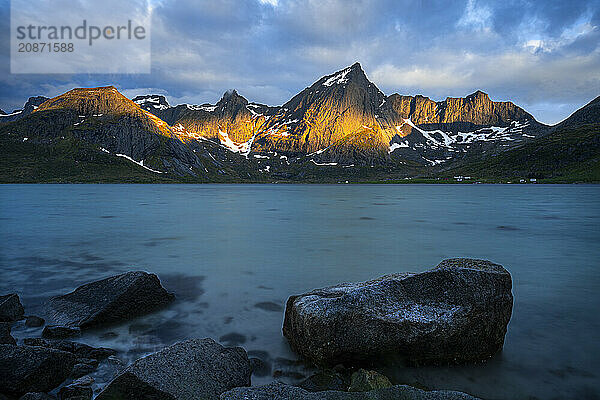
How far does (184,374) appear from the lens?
263 inches

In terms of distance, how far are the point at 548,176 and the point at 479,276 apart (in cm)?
23690

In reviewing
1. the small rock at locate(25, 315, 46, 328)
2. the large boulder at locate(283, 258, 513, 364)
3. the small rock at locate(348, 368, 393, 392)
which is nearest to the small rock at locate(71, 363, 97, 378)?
the small rock at locate(25, 315, 46, 328)

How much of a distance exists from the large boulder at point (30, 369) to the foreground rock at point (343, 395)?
446 cm

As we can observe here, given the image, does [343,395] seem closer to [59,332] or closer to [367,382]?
[367,382]

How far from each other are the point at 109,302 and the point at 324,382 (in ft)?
25.3

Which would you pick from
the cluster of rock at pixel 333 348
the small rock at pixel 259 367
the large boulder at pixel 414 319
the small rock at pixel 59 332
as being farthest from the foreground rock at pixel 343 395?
the small rock at pixel 59 332

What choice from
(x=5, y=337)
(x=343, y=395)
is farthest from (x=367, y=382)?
(x=5, y=337)

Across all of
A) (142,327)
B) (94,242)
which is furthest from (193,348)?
(94,242)

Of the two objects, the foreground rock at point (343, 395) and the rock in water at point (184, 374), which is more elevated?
the foreground rock at point (343, 395)

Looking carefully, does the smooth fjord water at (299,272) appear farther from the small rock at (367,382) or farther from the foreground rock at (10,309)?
the small rock at (367,382)

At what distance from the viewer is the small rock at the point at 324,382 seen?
23.5ft

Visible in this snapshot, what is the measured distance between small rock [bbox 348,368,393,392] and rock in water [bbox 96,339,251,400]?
2.45 m

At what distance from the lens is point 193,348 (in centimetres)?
741

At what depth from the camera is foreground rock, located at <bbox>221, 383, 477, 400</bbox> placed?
18.1 feet
